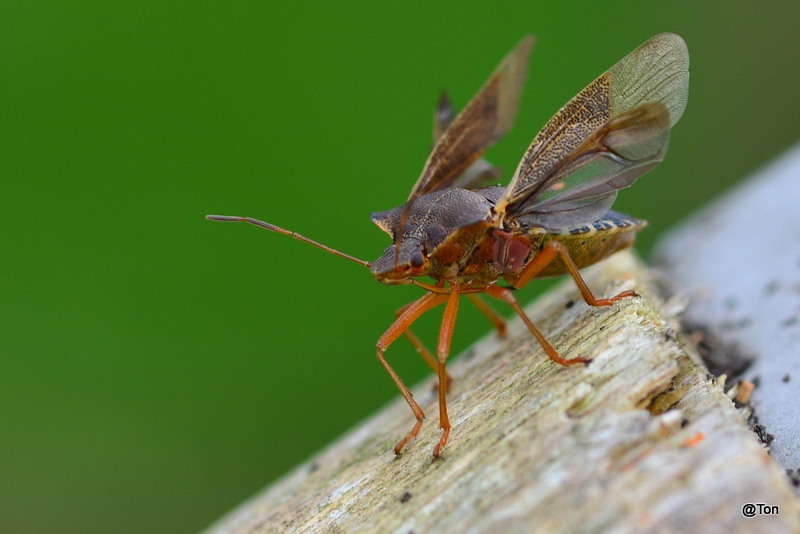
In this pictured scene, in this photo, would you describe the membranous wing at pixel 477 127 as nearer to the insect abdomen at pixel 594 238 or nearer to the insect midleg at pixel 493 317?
the insect midleg at pixel 493 317

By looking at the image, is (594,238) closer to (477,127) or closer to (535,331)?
(535,331)

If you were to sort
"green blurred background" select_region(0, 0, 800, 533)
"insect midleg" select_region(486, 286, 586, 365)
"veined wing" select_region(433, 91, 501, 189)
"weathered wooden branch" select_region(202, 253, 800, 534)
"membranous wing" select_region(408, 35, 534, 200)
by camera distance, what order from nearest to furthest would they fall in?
"weathered wooden branch" select_region(202, 253, 800, 534), "insect midleg" select_region(486, 286, 586, 365), "membranous wing" select_region(408, 35, 534, 200), "veined wing" select_region(433, 91, 501, 189), "green blurred background" select_region(0, 0, 800, 533)

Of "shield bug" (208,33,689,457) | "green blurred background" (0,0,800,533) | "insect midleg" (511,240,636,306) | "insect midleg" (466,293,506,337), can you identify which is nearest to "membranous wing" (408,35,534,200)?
"shield bug" (208,33,689,457)

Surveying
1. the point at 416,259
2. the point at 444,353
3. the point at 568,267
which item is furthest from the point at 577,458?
the point at 416,259

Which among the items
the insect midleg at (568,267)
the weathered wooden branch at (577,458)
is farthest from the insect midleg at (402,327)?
the insect midleg at (568,267)

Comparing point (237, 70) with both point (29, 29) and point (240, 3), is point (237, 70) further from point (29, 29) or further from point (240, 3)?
point (29, 29)

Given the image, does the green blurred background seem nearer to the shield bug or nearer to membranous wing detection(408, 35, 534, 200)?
membranous wing detection(408, 35, 534, 200)
